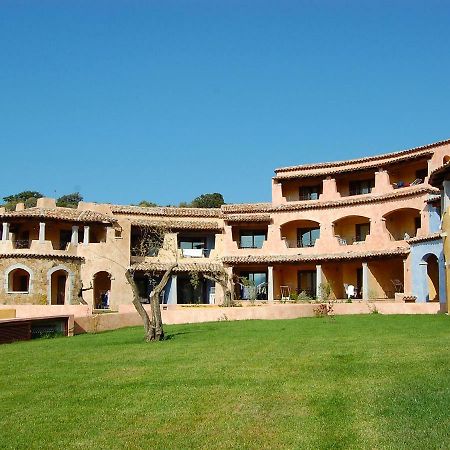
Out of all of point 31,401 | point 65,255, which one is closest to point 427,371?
point 31,401

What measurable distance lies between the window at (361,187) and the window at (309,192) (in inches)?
110

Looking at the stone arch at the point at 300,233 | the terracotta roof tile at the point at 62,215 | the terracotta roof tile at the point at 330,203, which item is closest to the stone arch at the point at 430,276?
the terracotta roof tile at the point at 330,203

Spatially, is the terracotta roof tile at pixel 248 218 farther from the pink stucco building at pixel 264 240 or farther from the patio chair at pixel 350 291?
the patio chair at pixel 350 291

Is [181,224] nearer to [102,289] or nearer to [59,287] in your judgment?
[102,289]

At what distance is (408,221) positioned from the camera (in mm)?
45969

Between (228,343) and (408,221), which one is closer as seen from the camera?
(228,343)

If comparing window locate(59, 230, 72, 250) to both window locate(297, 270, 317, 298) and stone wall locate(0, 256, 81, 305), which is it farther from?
window locate(297, 270, 317, 298)

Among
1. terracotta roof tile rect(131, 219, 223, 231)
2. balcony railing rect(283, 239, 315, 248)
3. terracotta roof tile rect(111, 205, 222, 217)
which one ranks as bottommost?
balcony railing rect(283, 239, 315, 248)

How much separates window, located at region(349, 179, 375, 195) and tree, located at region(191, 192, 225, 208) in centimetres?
4340

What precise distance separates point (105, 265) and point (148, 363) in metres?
30.7

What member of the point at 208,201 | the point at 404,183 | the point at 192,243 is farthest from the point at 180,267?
the point at 208,201

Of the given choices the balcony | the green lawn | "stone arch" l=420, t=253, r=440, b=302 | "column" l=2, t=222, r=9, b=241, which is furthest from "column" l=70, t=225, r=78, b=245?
the green lawn

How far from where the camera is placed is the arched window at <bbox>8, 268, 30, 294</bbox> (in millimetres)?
44603

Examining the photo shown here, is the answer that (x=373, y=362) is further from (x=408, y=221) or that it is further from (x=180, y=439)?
(x=408, y=221)
